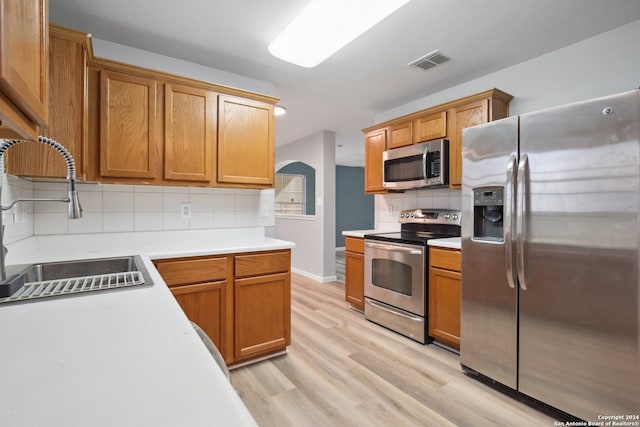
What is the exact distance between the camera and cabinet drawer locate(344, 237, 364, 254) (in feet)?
11.1

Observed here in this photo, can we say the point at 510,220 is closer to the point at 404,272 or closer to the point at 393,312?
the point at 404,272

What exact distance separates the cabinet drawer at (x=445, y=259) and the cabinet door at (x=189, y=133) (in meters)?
1.93

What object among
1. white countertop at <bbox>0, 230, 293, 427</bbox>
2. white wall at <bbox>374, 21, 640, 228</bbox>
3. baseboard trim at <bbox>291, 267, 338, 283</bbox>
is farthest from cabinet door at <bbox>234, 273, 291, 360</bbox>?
baseboard trim at <bbox>291, 267, 338, 283</bbox>

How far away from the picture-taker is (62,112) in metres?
1.76

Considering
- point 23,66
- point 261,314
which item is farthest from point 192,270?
point 23,66

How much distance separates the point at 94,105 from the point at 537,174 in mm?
2790

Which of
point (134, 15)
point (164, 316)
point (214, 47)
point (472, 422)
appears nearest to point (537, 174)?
point (472, 422)

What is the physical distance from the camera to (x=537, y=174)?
1.75m

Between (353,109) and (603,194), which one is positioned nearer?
(603,194)

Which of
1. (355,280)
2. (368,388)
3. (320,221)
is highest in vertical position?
(320,221)

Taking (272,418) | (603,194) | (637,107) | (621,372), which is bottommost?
(272,418)

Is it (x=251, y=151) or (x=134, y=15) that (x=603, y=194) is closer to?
(x=251, y=151)

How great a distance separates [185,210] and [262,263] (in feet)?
2.78

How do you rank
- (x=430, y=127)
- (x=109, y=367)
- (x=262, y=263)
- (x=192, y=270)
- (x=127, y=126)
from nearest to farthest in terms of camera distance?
(x=109, y=367), (x=192, y=270), (x=127, y=126), (x=262, y=263), (x=430, y=127)
